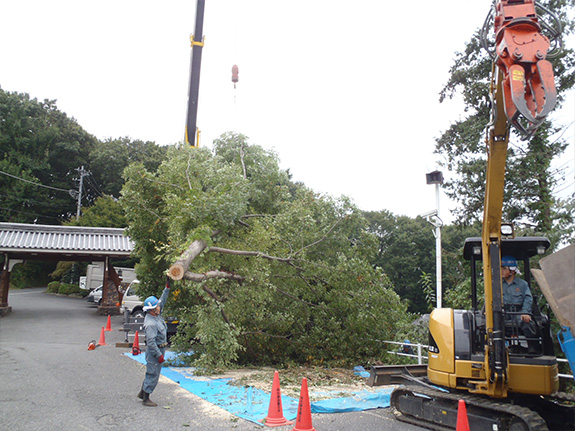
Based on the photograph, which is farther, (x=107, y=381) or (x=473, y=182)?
(x=473, y=182)

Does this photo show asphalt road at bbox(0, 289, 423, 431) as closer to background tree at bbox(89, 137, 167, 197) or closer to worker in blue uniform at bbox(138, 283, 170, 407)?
worker in blue uniform at bbox(138, 283, 170, 407)

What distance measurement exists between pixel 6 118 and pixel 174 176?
39.4 metres

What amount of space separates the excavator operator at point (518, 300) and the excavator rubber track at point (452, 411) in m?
0.82

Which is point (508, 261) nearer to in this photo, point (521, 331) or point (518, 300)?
point (518, 300)

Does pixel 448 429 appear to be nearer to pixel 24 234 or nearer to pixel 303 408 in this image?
pixel 303 408

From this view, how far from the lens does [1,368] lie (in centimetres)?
1028

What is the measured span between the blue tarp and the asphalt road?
0.17 m

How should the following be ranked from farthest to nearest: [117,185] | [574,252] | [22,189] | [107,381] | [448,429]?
[117,185] < [22,189] < [107,381] < [448,429] < [574,252]

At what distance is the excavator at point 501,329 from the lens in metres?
4.94

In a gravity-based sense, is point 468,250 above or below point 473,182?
below

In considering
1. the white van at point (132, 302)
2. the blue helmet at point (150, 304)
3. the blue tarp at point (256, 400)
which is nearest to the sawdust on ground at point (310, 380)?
the blue tarp at point (256, 400)

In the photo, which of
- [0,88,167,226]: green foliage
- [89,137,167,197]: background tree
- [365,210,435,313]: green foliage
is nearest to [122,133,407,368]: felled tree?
[0,88,167,226]: green foliage

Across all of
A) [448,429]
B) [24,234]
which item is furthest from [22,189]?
[448,429]

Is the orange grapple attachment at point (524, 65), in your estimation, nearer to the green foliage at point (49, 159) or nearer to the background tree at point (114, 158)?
the green foliage at point (49, 159)
